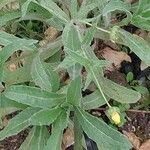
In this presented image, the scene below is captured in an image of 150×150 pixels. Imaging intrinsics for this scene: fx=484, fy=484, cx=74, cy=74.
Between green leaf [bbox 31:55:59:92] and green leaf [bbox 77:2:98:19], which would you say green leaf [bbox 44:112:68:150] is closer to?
green leaf [bbox 31:55:59:92]

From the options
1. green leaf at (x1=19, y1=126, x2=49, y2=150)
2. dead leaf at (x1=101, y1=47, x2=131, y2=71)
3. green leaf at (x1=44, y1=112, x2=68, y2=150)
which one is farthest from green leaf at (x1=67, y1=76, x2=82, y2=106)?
dead leaf at (x1=101, y1=47, x2=131, y2=71)

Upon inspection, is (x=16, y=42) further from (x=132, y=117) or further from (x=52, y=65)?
(x=132, y=117)

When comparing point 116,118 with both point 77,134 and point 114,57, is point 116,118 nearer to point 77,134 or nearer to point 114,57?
point 77,134

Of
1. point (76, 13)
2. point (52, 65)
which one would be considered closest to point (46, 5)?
point (76, 13)

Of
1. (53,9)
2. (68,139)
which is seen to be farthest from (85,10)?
(68,139)

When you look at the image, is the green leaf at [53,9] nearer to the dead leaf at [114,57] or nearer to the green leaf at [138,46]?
the green leaf at [138,46]

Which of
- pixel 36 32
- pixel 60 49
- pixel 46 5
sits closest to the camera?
pixel 46 5

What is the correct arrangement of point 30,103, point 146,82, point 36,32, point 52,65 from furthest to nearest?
point 36,32 → point 146,82 → point 52,65 → point 30,103
